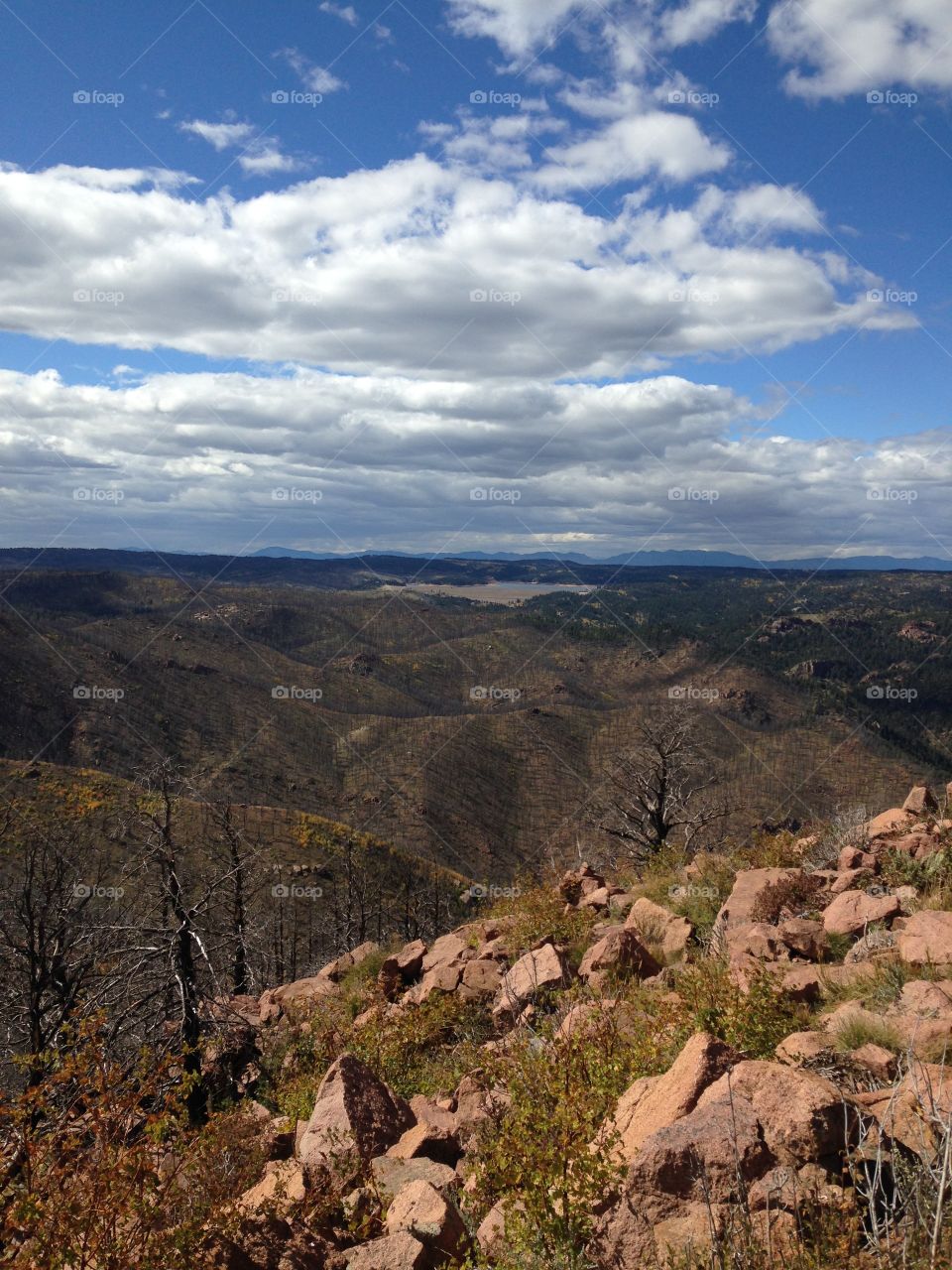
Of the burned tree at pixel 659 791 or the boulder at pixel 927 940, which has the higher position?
the boulder at pixel 927 940

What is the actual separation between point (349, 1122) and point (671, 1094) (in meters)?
3.10

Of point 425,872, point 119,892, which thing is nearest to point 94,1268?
point 119,892

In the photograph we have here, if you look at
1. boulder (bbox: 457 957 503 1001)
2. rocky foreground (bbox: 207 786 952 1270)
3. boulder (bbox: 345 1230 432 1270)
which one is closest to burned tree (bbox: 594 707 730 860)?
boulder (bbox: 457 957 503 1001)

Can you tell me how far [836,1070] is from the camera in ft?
16.7

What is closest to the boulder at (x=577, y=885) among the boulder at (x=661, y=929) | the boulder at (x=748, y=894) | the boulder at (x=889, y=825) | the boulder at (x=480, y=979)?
the boulder at (x=480, y=979)

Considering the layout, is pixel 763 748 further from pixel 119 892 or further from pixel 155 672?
pixel 119 892

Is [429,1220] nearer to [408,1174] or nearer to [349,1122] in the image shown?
[408,1174]

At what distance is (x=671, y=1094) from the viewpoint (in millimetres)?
4996

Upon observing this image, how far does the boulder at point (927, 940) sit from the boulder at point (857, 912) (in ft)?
3.10

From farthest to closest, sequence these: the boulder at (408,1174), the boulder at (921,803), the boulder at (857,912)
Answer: the boulder at (921,803) < the boulder at (857,912) < the boulder at (408,1174)

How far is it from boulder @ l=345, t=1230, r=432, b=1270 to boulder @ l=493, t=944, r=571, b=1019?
15.9 ft

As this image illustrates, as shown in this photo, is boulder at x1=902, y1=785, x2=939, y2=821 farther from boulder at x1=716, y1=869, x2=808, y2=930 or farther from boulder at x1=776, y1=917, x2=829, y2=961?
boulder at x1=776, y1=917, x2=829, y2=961

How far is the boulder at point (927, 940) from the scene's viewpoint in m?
6.68

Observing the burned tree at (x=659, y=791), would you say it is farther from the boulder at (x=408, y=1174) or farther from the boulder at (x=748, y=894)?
the boulder at (x=408, y=1174)
